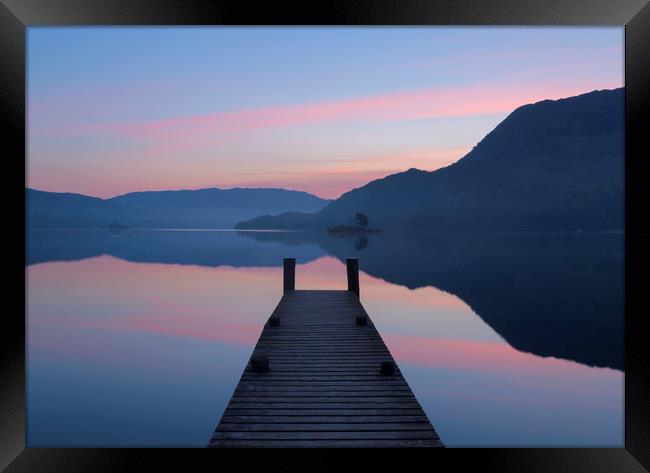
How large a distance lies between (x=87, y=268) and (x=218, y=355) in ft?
105

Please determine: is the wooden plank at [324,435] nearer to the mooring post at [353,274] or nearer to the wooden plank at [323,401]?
the wooden plank at [323,401]

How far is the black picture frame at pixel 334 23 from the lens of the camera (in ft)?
12.3

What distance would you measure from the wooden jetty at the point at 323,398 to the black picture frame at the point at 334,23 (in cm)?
113

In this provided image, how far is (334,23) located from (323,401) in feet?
13.8

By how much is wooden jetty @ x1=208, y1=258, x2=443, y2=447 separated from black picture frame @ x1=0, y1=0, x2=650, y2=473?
1.13 m

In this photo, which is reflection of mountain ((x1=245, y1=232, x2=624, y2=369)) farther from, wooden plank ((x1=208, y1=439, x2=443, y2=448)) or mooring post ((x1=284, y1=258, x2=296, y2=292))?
wooden plank ((x1=208, y1=439, x2=443, y2=448))

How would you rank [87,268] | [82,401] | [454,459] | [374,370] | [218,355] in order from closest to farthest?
[454,459]
[374,370]
[82,401]
[218,355]
[87,268]

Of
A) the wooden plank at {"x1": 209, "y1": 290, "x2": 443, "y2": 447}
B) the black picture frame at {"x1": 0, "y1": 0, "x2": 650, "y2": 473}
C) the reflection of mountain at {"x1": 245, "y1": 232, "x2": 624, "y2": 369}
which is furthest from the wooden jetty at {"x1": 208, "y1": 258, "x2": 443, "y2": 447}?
the reflection of mountain at {"x1": 245, "y1": 232, "x2": 624, "y2": 369}

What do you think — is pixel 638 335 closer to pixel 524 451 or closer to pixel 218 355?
pixel 524 451

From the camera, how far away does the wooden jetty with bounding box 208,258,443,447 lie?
→ 16.5 ft

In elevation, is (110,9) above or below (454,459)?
above

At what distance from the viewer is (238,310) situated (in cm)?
2445

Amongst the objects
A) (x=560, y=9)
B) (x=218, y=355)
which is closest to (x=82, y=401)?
(x=218, y=355)

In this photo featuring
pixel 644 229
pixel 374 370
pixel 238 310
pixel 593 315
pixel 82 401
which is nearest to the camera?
pixel 644 229
